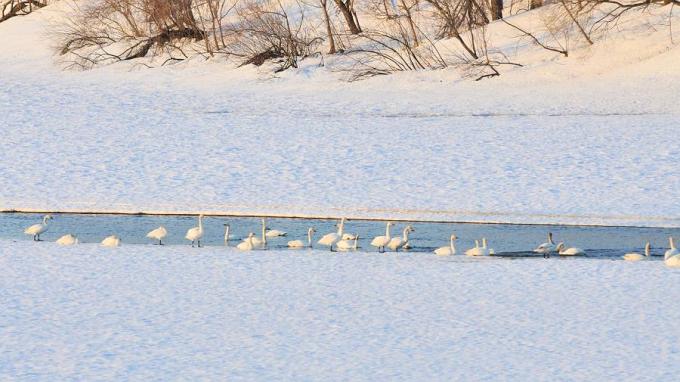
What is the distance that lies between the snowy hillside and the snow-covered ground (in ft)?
11.1

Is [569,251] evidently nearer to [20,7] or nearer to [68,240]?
[68,240]

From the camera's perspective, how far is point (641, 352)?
886 cm

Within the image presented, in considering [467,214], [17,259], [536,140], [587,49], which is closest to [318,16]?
[587,49]

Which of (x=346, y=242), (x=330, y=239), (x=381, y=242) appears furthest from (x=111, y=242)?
(x=381, y=242)

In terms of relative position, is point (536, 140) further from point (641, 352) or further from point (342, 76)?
point (641, 352)

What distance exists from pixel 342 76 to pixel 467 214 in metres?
13.3

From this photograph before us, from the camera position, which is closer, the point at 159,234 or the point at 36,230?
the point at 159,234

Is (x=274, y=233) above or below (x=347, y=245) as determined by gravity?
above

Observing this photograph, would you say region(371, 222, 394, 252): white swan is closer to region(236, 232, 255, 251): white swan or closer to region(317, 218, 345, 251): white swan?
region(317, 218, 345, 251): white swan

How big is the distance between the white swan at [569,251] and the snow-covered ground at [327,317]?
587mm

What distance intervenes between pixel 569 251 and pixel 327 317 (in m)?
3.64

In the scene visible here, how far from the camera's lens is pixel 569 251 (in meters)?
12.7

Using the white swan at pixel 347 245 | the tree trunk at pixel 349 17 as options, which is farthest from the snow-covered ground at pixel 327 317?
the tree trunk at pixel 349 17

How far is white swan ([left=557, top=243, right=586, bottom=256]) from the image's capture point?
41.8 ft
